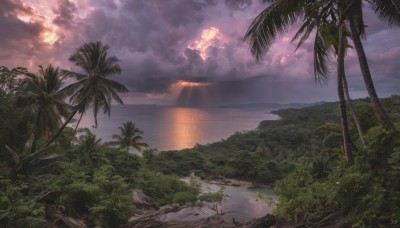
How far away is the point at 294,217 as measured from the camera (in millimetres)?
8312

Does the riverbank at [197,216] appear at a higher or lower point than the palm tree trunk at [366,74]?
lower

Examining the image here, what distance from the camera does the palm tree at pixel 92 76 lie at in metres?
26.5

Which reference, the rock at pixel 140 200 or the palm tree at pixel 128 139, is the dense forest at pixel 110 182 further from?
the palm tree at pixel 128 139

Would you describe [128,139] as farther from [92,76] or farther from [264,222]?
[264,222]

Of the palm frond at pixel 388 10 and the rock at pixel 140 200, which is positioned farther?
the rock at pixel 140 200

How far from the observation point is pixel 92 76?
2631 cm

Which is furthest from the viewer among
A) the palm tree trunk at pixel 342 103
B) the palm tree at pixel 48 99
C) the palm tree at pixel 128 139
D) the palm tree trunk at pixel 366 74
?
the palm tree at pixel 128 139

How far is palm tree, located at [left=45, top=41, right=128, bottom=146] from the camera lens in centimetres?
2647

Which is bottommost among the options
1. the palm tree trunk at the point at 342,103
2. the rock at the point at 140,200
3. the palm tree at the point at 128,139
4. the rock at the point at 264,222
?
the rock at the point at 140,200

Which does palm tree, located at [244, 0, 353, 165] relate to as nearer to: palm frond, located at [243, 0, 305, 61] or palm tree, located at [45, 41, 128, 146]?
palm frond, located at [243, 0, 305, 61]

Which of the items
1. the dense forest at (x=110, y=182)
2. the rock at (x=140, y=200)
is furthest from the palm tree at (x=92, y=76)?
the rock at (x=140, y=200)

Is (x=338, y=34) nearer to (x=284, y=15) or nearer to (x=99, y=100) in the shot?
(x=284, y=15)

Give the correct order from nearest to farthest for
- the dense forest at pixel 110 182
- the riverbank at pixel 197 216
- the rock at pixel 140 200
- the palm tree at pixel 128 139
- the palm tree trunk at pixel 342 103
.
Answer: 1. the dense forest at pixel 110 182
2. the palm tree trunk at pixel 342 103
3. the riverbank at pixel 197 216
4. the rock at pixel 140 200
5. the palm tree at pixel 128 139

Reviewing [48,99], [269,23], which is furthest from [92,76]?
[269,23]
